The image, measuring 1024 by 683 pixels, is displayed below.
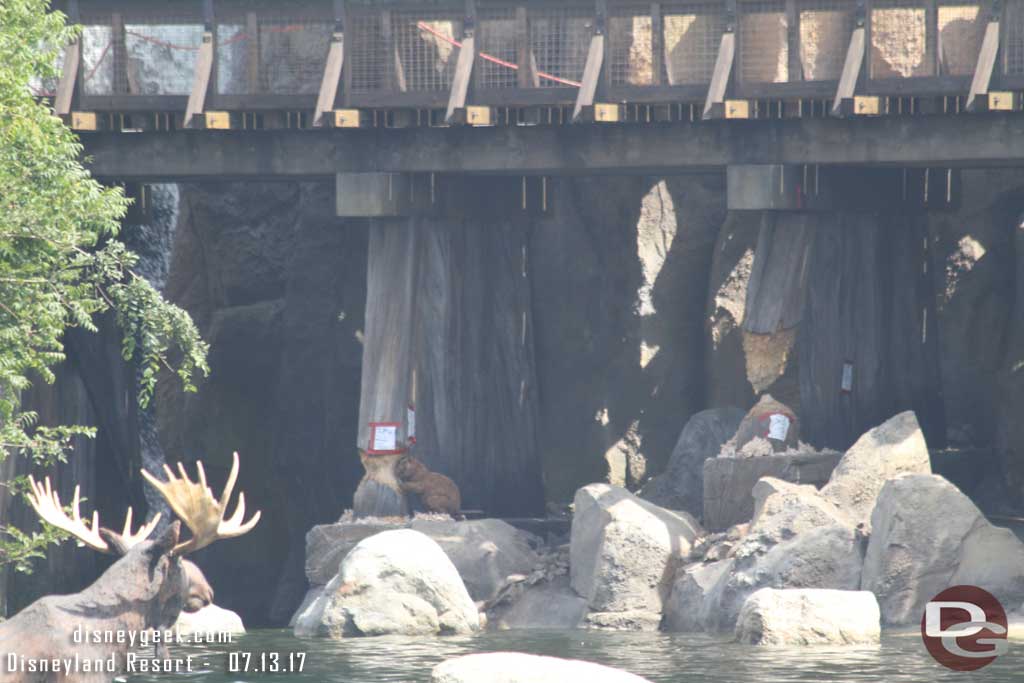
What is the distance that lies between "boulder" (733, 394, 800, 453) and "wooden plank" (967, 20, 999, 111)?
11.3 ft

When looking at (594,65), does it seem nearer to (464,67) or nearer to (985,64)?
(464,67)

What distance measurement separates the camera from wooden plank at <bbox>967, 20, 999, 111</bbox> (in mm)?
17438

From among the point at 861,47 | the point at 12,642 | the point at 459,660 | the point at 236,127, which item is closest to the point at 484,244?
the point at 236,127

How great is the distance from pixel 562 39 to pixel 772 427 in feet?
13.9

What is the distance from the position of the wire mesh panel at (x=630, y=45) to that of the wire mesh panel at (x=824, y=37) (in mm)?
1457

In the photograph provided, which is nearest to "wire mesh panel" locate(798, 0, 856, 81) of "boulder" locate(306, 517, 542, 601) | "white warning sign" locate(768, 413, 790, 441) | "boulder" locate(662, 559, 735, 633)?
"white warning sign" locate(768, 413, 790, 441)

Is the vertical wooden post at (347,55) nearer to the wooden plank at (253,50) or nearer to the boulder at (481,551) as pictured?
the wooden plank at (253,50)

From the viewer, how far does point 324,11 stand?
19.6 m

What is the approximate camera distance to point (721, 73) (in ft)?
60.0

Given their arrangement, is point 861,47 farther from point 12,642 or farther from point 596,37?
point 12,642

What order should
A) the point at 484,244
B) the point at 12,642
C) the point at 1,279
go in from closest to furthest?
the point at 12,642 → the point at 1,279 → the point at 484,244

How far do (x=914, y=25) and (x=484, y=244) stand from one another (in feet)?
18.4

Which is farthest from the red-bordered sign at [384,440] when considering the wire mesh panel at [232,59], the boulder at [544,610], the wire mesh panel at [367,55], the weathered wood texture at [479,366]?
the wire mesh panel at [232,59]

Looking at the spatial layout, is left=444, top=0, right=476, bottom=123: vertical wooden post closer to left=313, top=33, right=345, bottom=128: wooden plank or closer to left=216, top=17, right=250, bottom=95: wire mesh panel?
left=313, top=33, right=345, bottom=128: wooden plank
